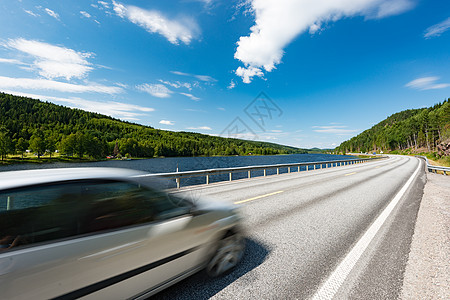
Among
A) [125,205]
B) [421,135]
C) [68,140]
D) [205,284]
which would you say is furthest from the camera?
[421,135]

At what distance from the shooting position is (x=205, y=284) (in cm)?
253

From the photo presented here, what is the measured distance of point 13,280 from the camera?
1.35 metres

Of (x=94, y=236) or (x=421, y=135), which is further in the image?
(x=421, y=135)

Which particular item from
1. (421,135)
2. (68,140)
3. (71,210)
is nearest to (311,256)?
(71,210)

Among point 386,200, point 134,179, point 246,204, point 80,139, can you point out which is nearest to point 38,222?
point 134,179

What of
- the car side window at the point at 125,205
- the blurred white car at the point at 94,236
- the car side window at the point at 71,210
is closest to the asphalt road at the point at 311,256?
the blurred white car at the point at 94,236

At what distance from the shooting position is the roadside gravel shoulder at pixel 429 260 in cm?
243

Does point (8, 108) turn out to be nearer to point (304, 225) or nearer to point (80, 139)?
point (80, 139)

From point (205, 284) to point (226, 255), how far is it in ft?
1.47

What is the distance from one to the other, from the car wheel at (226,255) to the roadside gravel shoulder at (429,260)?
80.3 inches

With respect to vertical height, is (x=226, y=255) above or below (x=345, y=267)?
above

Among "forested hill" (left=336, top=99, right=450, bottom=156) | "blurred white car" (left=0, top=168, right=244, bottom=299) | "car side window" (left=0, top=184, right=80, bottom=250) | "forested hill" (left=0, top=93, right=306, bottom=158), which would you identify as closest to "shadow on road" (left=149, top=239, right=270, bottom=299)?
"blurred white car" (left=0, top=168, right=244, bottom=299)

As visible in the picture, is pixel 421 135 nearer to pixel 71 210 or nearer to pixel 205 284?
pixel 205 284

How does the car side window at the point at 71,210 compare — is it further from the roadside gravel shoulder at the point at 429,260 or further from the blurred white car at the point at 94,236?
the roadside gravel shoulder at the point at 429,260
